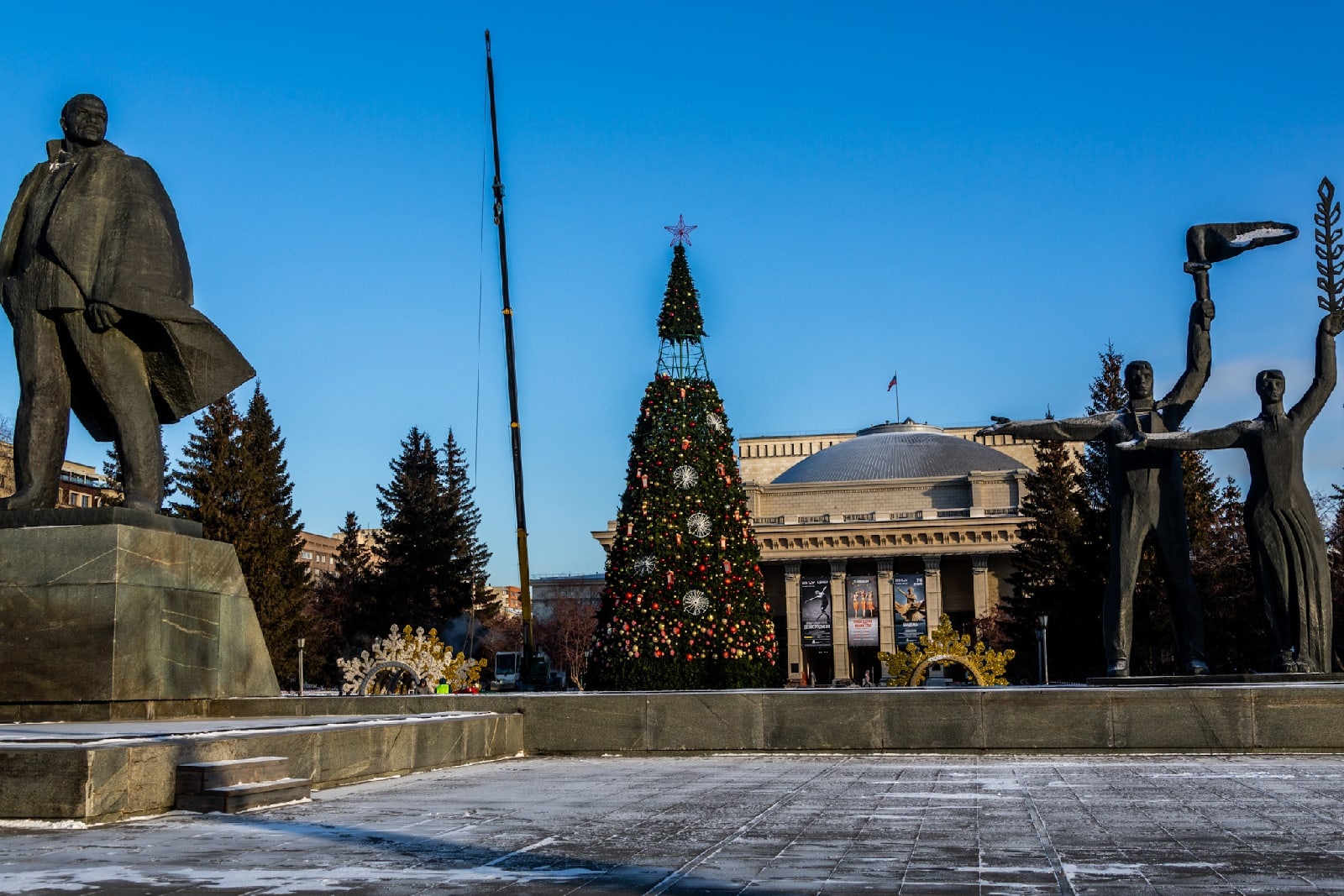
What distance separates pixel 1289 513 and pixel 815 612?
5734 cm

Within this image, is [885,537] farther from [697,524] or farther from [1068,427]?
[1068,427]

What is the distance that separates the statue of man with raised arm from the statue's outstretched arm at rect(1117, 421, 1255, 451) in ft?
0.94

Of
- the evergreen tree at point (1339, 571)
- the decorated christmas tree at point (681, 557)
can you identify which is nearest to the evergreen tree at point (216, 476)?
the decorated christmas tree at point (681, 557)

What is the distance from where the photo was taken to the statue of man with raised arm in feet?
38.8

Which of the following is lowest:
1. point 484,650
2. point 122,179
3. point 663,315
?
point 484,650

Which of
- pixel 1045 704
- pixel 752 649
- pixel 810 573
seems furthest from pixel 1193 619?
pixel 810 573

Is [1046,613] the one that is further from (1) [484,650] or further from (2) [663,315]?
(1) [484,650]

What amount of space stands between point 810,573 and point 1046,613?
4714cm

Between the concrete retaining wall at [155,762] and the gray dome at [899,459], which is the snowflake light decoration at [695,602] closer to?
the concrete retaining wall at [155,762]

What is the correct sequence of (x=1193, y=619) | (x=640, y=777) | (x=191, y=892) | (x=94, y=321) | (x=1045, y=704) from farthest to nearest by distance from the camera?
(x=1193, y=619) → (x=1045, y=704) → (x=94, y=321) → (x=640, y=777) → (x=191, y=892)

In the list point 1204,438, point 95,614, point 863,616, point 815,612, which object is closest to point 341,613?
point 815,612

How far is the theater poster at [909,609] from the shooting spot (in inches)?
2648

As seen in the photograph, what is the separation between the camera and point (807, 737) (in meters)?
10.1

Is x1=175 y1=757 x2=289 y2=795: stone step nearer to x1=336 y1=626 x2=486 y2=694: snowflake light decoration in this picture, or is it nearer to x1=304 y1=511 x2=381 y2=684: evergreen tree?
x1=336 y1=626 x2=486 y2=694: snowflake light decoration
